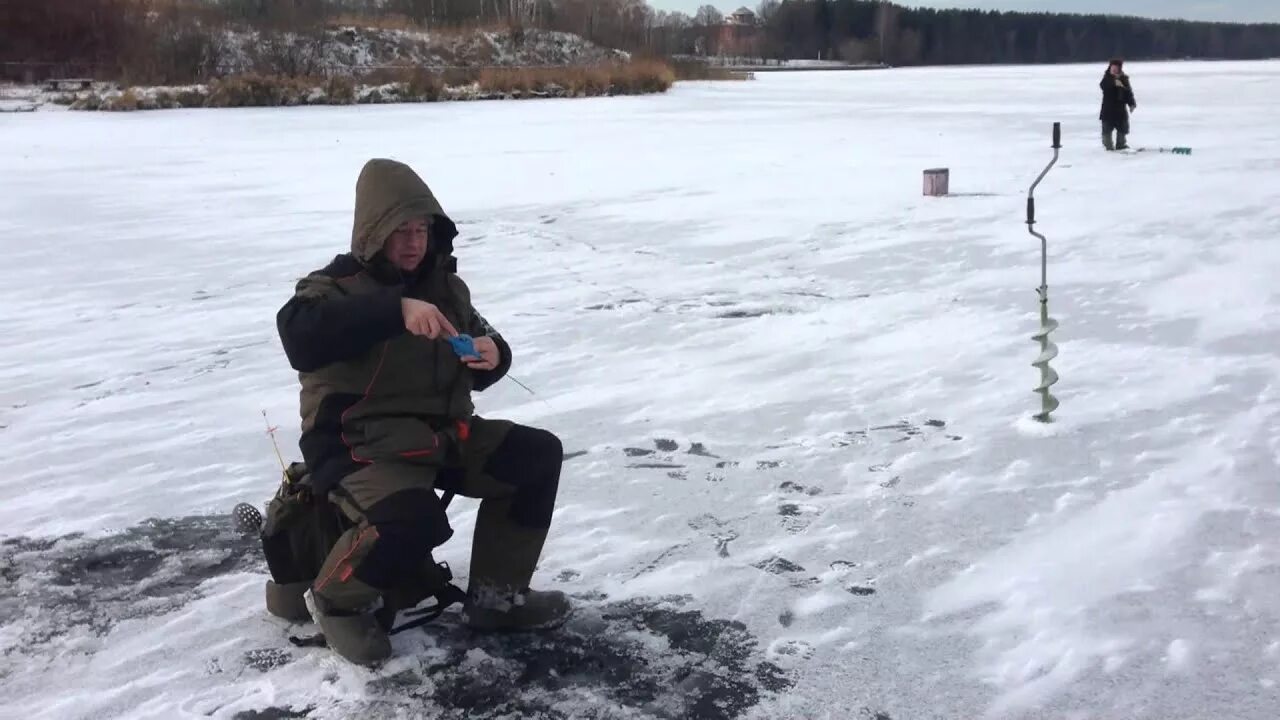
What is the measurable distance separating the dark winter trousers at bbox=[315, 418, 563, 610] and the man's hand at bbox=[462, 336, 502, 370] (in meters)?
0.18

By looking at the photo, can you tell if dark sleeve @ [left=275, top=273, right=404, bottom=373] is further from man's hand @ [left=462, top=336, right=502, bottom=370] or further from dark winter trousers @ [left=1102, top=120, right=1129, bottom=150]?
dark winter trousers @ [left=1102, top=120, right=1129, bottom=150]

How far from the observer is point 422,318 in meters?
2.97

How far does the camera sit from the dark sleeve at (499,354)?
3.23 m

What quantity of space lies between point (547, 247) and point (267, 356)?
11.9 feet

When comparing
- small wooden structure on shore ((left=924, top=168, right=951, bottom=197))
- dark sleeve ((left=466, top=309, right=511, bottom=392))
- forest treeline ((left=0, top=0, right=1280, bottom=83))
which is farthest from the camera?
forest treeline ((left=0, top=0, right=1280, bottom=83))

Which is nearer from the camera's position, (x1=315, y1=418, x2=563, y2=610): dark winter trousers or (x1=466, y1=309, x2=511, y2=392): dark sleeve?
(x1=315, y1=418, x2=563, y2=610): dark winter trousers

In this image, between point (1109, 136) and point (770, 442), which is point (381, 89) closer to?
point (1109, 136)

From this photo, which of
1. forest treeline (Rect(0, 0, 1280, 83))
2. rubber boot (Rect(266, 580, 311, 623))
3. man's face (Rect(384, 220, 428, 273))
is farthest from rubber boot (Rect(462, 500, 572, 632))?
forest treeline (Rect(0, 0, 1280, 83))

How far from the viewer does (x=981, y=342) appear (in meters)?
6.50

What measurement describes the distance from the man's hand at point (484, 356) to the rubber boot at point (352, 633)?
70 centimetres

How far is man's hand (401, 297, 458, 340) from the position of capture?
2963mm

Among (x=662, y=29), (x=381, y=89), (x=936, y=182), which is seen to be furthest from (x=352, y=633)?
(x=662, y=29)

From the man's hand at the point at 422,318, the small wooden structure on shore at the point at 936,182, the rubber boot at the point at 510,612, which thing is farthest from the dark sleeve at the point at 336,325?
the small wooden structure on shore at the point at 936,182

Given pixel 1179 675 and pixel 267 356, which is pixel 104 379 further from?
pixel 1179 675
